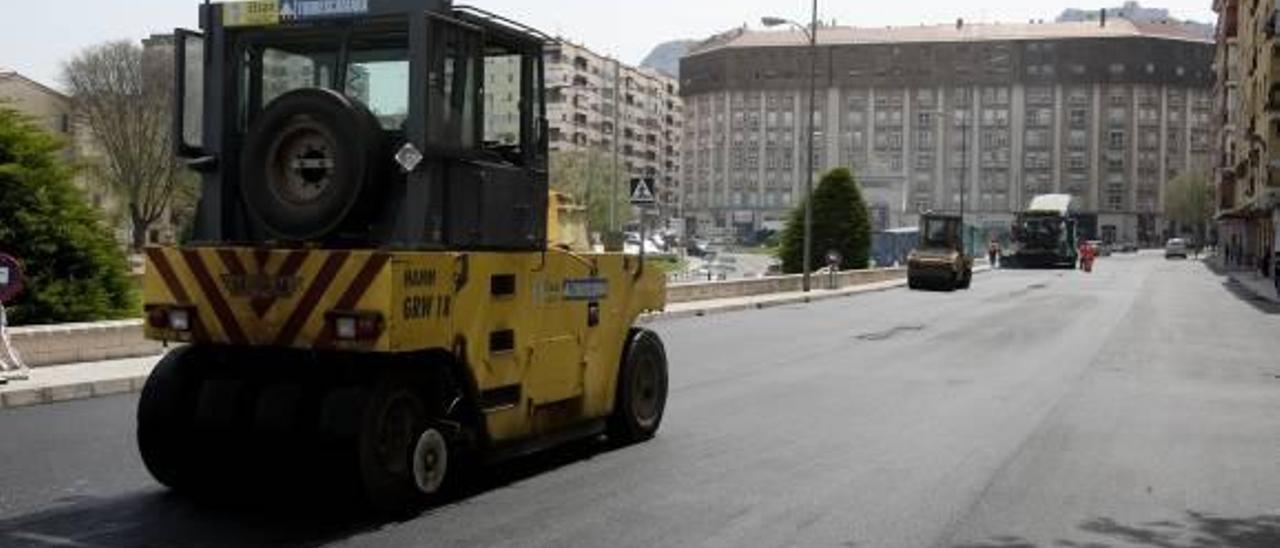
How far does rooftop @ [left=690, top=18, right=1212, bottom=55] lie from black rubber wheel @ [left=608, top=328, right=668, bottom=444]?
151190mm

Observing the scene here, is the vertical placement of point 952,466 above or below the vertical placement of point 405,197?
below

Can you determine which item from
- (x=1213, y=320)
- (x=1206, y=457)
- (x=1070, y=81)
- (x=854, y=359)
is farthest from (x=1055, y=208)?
(x=1070, y=81)

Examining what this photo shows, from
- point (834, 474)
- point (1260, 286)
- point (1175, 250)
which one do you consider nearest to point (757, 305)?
point (834, 474)

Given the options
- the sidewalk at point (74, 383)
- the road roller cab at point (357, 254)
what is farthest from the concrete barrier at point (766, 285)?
the road roller cab at point (357, 254)

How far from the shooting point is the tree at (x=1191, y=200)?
142125 mm

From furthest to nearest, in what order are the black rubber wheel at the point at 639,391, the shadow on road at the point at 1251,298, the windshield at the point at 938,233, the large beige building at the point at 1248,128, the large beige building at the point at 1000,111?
the large beige building at the point at 1000,111
the large beige building at the point at 1248,128
the windshield at the point at 938,233
the shadow on road at the point at 1251,298
the black rubber wheel at the point at 639,391

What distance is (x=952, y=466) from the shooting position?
372 inches

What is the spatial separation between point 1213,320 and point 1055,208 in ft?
146

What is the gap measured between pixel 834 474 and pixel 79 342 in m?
9.74

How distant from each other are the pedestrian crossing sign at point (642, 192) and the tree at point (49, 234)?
11211 millimetres

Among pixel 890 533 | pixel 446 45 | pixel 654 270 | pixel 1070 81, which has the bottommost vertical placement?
pixel 890 533

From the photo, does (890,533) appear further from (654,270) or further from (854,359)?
(854,359)

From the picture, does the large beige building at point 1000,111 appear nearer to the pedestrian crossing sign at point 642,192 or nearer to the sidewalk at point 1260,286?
the sidewalk at point 1260,286

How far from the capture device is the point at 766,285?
40625mm
